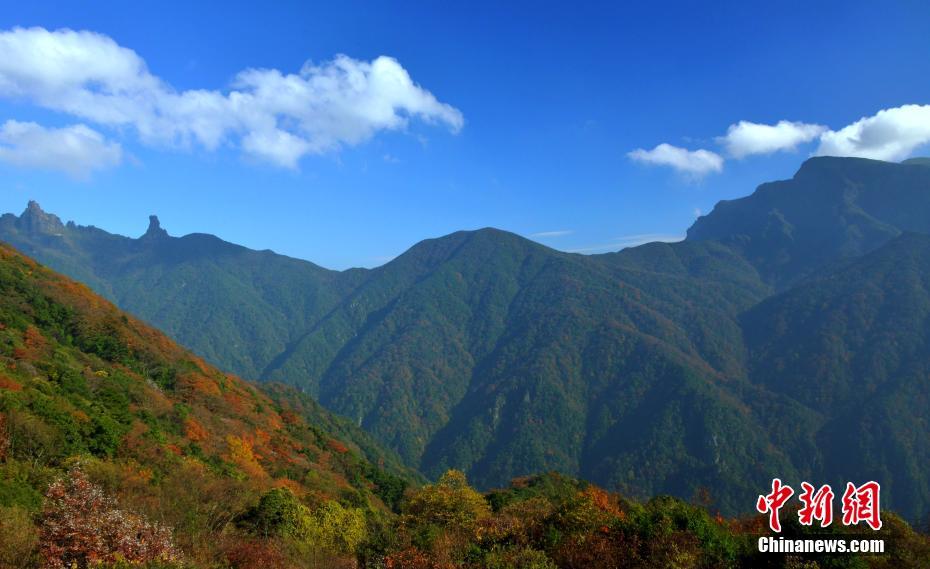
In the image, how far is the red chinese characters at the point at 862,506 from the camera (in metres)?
18.7

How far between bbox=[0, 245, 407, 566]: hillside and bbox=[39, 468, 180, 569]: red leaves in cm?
213

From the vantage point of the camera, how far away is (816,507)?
18531 millimetres

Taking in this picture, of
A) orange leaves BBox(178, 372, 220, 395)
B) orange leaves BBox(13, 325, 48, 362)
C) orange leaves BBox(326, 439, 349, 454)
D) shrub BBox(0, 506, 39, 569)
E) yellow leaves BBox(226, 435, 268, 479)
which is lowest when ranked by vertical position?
orange leaves BBox(326, 439, 349, 454)

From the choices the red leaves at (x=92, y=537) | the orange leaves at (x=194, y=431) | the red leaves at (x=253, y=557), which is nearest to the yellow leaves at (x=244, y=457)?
the orange leaves at (x=194, y=431)

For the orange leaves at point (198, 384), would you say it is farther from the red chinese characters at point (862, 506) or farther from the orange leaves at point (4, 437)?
the red chinese characters at point (862, 506)

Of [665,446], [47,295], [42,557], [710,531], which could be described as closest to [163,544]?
[42,557]

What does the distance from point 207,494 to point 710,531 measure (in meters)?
24.8

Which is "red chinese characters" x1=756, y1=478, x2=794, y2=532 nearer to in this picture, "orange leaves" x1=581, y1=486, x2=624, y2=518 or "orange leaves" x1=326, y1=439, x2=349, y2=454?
"orange leaves" x1=581, y1=486, x2=624, y2=518

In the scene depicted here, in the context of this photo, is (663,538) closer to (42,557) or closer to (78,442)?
(42,557)

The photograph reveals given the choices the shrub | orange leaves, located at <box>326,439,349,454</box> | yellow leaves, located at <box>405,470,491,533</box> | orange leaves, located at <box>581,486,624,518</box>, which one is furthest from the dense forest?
orange leaves, located at <box>326,439,349,454</box>

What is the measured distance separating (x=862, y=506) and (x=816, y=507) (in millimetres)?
1872

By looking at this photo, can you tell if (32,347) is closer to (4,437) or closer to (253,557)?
(4,437)

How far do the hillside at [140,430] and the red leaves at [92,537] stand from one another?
2.13m

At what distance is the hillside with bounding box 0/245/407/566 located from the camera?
75.4ft
